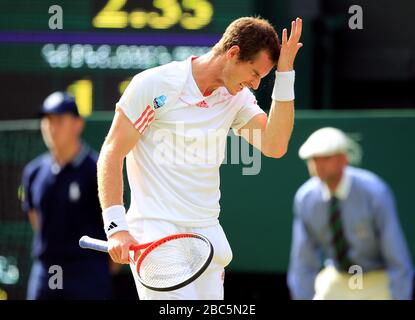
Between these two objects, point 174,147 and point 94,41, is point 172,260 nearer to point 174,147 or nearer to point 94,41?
point 174,147

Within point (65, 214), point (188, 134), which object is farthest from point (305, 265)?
point (188, 134)

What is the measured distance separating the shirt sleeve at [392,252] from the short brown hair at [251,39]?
1.51 m

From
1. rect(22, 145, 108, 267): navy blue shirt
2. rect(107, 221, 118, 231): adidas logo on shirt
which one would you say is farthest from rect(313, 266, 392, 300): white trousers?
rect(107, 221, 118, 231): adidas logo on shirt

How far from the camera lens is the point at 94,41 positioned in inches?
260

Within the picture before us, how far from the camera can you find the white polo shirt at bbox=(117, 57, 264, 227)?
174 inches

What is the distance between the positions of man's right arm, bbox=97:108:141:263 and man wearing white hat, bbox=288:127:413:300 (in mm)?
1649

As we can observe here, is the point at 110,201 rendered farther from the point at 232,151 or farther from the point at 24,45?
the point at 24,45

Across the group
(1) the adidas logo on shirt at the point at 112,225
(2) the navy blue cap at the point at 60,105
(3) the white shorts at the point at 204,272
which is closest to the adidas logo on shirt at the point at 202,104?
(3) the white shorts at the point at 204,272

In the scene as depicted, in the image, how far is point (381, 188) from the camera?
5.87m

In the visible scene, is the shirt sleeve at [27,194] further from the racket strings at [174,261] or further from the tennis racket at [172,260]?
the racket strings at [174,261]

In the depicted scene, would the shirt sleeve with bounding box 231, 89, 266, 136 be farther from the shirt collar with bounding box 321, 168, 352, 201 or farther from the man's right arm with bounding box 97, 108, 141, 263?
the shirt collar with bounding box 321, 168, 352, 201

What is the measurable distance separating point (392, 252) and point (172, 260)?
1586 mm

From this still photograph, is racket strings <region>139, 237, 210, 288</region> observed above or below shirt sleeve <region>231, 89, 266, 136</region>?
below
